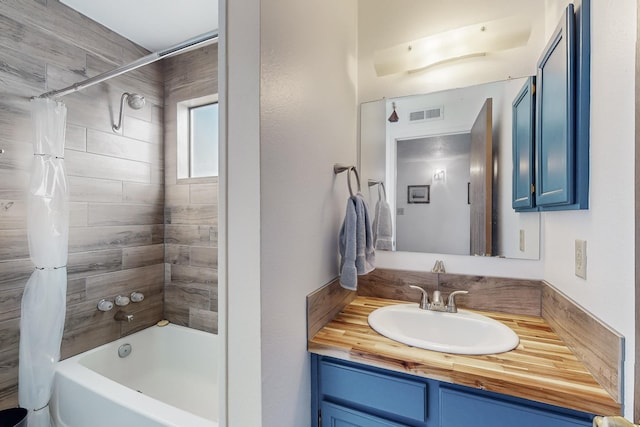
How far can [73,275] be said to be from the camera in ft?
5.68

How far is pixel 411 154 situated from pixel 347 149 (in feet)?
1.17

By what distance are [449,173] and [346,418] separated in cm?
121

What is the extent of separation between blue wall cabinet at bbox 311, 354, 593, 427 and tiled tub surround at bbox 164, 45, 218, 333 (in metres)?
1.30

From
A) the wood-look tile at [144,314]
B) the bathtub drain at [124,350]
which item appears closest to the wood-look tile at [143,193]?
the wood-look tile at [144,314]

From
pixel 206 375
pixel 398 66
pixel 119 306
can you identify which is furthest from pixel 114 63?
pixel 206 375

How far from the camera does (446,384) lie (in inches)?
36.3

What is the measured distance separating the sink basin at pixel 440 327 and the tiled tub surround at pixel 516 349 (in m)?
0.05

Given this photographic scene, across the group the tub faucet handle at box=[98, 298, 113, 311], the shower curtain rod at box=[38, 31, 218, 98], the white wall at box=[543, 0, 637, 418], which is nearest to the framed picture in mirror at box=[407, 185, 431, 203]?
the white wall at box=[543, 0, 637, 418]

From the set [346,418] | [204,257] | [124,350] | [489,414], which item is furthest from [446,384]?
[124,350]

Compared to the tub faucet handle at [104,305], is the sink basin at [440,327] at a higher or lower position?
higher

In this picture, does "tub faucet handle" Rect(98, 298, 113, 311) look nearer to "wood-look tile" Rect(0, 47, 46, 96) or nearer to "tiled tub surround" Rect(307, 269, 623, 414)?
"wood-look tile" Rect(0, 47, 46, 96)

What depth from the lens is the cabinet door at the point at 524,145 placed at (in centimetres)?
120

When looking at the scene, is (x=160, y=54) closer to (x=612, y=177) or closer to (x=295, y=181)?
(x=295, y=181)

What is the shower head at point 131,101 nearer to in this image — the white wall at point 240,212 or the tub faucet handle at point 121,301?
the tub faucet handle at point 121,301
